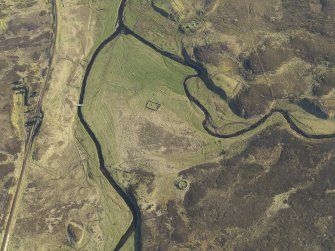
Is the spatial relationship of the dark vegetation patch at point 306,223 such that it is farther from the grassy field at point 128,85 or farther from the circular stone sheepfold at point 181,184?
the grassy field at point 128,85

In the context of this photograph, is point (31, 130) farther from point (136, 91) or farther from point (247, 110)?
point (247, 110)

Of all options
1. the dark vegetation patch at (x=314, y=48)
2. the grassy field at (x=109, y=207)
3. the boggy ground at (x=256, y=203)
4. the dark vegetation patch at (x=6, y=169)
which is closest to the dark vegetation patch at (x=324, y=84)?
the dark vegetation patch at (x=314, y=48)

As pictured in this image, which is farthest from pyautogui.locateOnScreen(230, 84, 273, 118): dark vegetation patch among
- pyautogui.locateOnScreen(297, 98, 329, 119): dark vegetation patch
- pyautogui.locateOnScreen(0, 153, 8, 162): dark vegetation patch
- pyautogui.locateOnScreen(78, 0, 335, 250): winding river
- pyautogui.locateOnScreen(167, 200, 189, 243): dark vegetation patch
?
pyautogui.locateOnScreen(0, 153, 8, 162): dark vegetation patch

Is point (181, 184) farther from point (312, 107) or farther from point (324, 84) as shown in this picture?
point (324, 84)

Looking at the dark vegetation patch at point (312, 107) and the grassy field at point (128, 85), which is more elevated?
the dark vegetation patch at point (312, 107)

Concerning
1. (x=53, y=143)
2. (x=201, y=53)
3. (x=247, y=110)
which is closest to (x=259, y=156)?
(x=247, y=110)

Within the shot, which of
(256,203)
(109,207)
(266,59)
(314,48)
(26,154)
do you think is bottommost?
(109,207)

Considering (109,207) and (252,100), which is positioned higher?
(252,100)

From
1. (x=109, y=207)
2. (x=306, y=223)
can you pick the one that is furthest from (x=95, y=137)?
(x=306, y=223)
